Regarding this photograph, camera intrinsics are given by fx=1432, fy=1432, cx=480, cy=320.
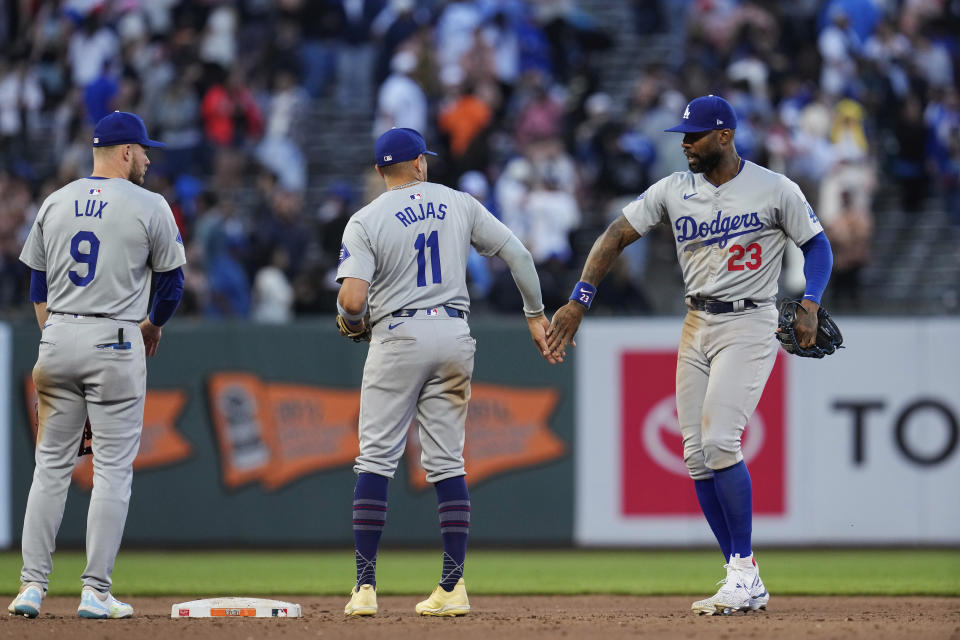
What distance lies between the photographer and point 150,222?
21.6ft

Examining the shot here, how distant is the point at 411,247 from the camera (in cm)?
662

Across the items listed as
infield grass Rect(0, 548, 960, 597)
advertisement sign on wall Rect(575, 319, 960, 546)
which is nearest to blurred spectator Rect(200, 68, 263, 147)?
infield grass Rect(0, 548, 960, 597)

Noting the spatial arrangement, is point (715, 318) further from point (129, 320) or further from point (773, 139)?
point (773, 139)

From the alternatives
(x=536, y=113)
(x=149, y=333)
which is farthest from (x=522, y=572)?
(x=536, y=113)

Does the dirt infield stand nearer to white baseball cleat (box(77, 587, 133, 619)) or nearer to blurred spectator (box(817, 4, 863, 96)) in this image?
white baseball cleat (box(77, 587, 133, 619))

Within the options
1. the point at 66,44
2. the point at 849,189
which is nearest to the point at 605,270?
the point at 849,189

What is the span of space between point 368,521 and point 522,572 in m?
3.71

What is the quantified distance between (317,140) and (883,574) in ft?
30.1

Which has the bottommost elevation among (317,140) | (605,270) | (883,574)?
(883,574)

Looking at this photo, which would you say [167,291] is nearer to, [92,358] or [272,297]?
[92,358]

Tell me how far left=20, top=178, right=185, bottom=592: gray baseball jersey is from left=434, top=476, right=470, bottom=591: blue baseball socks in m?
1.46

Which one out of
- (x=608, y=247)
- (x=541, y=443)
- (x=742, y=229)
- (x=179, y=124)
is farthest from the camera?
(x=179, y=124)

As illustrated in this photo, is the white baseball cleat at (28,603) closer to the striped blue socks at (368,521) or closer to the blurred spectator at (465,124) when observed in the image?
the striped blue socks at (368,521)

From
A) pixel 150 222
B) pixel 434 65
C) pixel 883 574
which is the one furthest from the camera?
pixel 434 65
